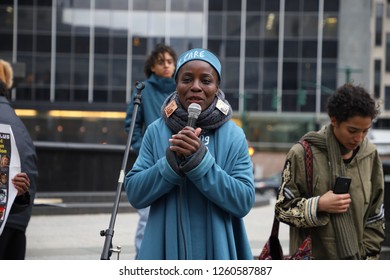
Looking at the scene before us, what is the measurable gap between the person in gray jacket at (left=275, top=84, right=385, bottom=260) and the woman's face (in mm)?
733

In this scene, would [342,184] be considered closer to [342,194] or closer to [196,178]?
[342,194]

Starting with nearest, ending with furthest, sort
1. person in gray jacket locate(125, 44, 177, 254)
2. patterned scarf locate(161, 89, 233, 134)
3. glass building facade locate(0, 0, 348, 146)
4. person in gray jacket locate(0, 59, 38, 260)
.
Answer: patterned scarf locate(161, 89, 233, 134) → person in gray jacket locate(0, 59, 38, 260) → person in gray jacket locate(125, 44, 177, 254) → glass building facade locate(0, 0, 348, 146)

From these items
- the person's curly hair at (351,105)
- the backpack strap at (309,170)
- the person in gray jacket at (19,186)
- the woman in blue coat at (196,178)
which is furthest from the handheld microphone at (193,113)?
the person in gray jacket at (19,186)

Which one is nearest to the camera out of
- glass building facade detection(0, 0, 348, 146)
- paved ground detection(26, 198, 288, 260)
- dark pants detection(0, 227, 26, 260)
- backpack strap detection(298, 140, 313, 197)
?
backpack strap detection(298, 140, 313, 197)

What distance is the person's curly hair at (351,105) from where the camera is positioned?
3512mm

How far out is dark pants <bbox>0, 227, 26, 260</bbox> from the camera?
4418 mm

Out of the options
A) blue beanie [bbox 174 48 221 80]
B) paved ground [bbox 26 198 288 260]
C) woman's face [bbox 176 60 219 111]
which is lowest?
paved ground [bbox 26 198 288 260]

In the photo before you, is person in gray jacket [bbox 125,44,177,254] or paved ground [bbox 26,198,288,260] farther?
paved ground [bbox 26,198,288,260]

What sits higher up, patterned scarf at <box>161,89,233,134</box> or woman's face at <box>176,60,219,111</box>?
woman's face at <box>176,60,219,111</box>

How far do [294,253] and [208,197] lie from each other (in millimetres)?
877

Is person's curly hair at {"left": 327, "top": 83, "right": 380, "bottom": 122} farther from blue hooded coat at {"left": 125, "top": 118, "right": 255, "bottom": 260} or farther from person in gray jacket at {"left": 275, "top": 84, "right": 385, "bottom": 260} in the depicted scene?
blue hooded coat at {"left": 125, "top": 118, "right": 255, "bottom": 260}

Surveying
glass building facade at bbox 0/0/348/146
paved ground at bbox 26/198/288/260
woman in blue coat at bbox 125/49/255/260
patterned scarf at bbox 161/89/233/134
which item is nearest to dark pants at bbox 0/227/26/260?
paved ground at bbox 26/198/288/260

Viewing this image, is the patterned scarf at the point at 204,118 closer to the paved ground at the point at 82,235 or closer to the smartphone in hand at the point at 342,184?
the smartphone in hand at the point at 342,184

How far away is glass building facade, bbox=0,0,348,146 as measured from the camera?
4800cm
